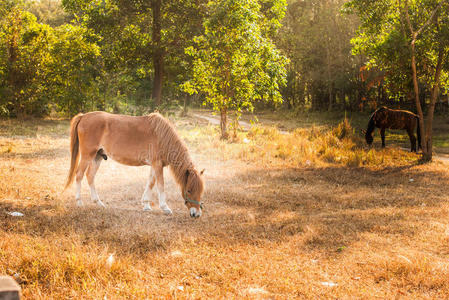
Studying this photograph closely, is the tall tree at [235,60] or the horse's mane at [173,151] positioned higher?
the tall tree at [235,60]

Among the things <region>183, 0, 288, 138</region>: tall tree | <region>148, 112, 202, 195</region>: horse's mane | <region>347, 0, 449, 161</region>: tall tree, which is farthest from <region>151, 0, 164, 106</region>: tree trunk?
<region>148, 112, 202, 195</region>: horse's mane

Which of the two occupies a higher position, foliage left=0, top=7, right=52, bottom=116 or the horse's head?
foliage left=0, top=7, right=52, bottom=116

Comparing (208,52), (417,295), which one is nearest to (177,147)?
(417,295)

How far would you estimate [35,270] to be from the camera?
14.8ft

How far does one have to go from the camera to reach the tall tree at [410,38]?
13.1 metres

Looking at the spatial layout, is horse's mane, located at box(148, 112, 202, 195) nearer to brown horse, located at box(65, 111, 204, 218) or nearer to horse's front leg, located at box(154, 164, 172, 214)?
brown horse, located at box(65, 111, 204, 218)

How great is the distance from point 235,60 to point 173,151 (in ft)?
38.4

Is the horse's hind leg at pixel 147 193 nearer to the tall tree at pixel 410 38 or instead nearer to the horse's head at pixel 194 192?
the horse's head at pixel 194 192

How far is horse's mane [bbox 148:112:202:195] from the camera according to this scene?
22.9 ft

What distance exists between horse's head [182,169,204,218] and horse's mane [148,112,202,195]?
0.06ft

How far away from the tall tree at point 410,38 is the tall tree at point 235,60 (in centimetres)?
468

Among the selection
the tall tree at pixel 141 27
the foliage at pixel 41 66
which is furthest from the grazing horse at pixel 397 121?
the foliage at pixel 41 66

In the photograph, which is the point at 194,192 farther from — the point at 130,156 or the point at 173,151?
the point at 130,156

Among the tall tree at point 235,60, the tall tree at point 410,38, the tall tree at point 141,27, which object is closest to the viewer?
the tall tree at point 410,38
